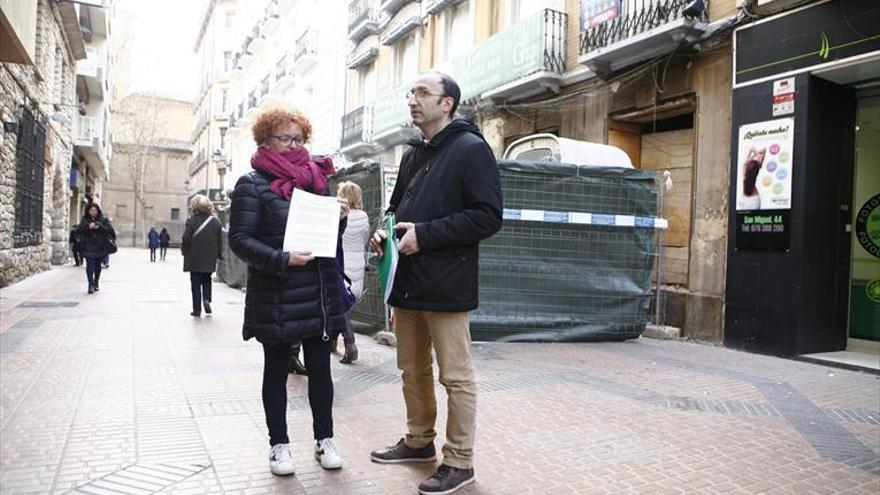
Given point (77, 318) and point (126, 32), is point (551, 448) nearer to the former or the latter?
point (77, 318)

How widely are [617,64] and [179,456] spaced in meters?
9.69

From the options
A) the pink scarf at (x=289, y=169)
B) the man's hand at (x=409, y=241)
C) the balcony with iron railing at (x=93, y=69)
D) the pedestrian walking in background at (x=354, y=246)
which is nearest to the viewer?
the man's hand at (x=409, y=241)

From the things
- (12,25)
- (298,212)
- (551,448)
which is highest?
(12,25)

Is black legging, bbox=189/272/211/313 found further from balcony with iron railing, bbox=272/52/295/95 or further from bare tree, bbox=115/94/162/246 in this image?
bare tree, bbox=115/94/162/246

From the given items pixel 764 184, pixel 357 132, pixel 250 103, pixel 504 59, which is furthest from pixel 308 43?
pixel 764 184

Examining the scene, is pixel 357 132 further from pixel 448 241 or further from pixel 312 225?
pixel 448 241

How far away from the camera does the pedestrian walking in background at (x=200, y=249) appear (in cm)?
970

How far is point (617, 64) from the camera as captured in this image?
36.5ft

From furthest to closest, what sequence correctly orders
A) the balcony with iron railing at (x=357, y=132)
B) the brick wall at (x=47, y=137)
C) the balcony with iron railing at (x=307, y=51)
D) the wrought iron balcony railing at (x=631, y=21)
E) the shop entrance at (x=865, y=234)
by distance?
the balcony with iron railing at (x=307, y=51) → the balcony with iron railing at (x=357, y=132) → the brick wall at (x=47, y=137) → the wrought iron balcony railing at (x=631, y=21) → the shop entrance at (x=865, y=234)

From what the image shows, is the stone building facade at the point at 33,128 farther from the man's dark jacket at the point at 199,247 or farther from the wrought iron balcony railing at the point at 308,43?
the wrought iron balcony railing at the point at 308,43

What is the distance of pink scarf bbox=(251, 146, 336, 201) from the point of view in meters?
3.34

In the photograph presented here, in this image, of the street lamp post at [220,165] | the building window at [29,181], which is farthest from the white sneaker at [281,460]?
the street lamp post at [220,165]

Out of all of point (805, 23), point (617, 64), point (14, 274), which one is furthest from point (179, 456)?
point (14, 274)

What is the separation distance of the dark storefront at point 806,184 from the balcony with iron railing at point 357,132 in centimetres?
1369
